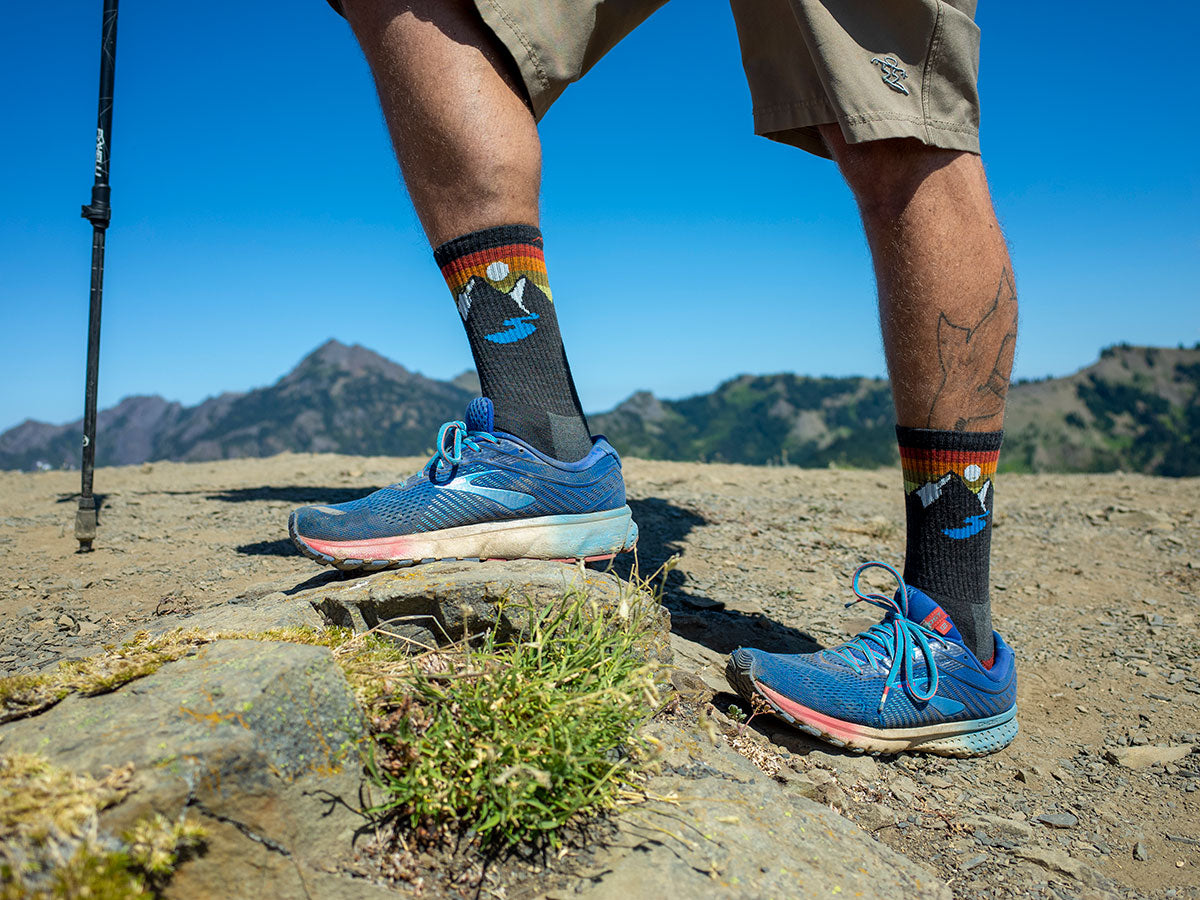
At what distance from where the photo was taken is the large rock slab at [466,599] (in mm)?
1527

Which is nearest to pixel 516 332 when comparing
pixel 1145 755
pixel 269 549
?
pixel 269 549

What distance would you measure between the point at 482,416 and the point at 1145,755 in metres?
1.86

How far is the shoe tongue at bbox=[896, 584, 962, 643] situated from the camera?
183cm

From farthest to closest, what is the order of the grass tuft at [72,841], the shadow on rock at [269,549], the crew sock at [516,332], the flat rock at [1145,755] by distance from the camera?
the shadow on rock at [269,549]
the flat rock at [1145,755]
the crew sock at [516,332]
the grass tuft at [72,841]

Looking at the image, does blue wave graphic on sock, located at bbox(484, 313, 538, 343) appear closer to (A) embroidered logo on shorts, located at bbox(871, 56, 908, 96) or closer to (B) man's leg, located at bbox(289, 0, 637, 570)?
(B) man's leg, located at bbox(289, 0, 637, 570)

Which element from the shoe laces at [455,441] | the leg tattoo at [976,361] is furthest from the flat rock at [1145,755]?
the shoe laces at [455,441]

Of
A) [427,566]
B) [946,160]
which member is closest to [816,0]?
[946,160]

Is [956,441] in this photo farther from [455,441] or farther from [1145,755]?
[455,441]

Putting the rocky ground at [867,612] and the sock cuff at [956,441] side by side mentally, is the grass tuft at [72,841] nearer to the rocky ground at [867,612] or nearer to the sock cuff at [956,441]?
the rocky ground at [867,612]

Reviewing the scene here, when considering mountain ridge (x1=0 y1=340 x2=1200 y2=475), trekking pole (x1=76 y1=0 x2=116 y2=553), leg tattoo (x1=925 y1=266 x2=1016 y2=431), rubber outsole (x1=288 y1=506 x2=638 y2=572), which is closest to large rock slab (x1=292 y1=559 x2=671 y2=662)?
rubber outsole (x1=288 y1=506 x2=638 y2=572)

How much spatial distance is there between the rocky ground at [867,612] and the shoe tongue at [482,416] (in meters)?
0.58

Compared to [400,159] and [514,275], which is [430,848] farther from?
[400,159]

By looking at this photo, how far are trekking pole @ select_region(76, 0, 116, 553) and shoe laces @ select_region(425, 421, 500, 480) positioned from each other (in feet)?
6.23

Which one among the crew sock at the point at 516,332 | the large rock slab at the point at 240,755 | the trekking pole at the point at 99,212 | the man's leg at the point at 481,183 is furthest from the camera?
the trekking pole at the point at 99,212
